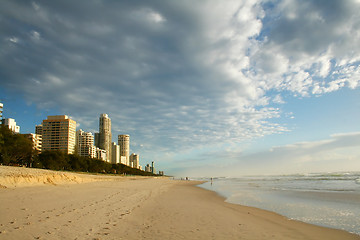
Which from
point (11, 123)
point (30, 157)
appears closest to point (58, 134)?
point (11, 123)

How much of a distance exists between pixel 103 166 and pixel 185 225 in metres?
111

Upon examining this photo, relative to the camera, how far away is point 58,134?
593 feet

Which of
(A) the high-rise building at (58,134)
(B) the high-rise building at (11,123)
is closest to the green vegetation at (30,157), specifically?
(A) the high-rise building at (58,134)

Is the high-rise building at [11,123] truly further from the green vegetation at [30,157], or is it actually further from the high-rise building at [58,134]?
the green vegetation at [30,157]

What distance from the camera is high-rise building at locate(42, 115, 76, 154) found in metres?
178

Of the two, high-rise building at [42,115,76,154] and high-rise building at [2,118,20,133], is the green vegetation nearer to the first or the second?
high-rise building at [42,115,76,154]

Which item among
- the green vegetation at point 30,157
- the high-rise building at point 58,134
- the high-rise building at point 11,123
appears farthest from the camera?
the high-rise building at point 58,134

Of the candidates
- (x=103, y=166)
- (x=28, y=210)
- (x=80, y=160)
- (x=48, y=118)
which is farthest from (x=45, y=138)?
(x=28, y=210)

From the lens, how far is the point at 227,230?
8.11 m

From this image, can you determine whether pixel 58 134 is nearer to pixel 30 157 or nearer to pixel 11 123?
pixel 11 123

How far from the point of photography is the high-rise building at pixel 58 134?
178 metres

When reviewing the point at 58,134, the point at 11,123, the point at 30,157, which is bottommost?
the point at 30,157

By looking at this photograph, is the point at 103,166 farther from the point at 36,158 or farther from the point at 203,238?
the point at 203,238

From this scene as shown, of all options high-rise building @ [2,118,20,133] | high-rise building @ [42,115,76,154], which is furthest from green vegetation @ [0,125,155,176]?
high-rise building @ [2,118,20,133]
